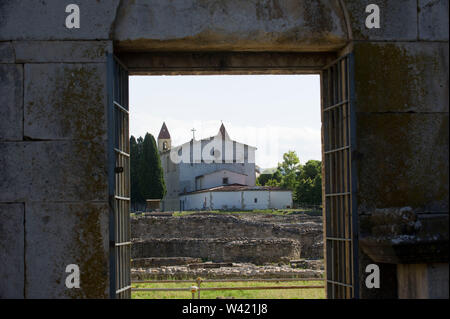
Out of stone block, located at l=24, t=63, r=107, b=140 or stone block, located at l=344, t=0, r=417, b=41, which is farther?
stone block, located at l=344, t=0, r=417, b=41

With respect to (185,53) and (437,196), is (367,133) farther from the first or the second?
(185,53)

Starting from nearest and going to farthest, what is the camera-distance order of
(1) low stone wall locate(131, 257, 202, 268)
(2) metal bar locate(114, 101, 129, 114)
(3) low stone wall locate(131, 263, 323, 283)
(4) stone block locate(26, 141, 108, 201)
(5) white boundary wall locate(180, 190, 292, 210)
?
(4) stone block locate(26, 141, 108, 201) < (2) metal bar locate(114, 101, 129, 114) < (3) low stone wall locate(131, 263, 323, 283) < (1) low stone wall locate(131, 257, 202, 268) < (5) white boundary wall locate(180, 190, 292, 210)

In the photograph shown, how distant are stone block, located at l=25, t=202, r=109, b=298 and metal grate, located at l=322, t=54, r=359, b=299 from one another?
274 centimetres

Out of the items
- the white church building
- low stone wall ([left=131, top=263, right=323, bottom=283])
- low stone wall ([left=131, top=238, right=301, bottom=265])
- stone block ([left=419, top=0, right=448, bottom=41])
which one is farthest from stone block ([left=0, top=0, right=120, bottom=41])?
the white church building

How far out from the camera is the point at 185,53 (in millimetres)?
6762

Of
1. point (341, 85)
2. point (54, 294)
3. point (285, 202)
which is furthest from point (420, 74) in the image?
point (285, 202)

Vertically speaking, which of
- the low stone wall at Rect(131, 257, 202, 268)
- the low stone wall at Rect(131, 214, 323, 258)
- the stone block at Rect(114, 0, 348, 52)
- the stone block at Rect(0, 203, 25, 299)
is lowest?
the low stone wall at Rect(131, 257, 202, 268)

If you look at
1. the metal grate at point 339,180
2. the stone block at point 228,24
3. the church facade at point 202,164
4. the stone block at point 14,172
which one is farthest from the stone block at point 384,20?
the church facade at point 202,164

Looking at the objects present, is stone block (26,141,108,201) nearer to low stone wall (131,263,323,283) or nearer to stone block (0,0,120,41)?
stone block (0,0,120,41)

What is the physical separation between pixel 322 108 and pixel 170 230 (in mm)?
25086

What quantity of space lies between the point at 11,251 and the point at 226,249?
A: 18.4 metres

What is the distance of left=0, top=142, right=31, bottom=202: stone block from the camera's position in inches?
230

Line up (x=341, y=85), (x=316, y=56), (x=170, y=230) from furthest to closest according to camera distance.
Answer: (x=170, y=230), (x=316, y=56), (x=341, y=85)

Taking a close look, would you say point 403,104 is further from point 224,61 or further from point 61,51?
point 61,51
